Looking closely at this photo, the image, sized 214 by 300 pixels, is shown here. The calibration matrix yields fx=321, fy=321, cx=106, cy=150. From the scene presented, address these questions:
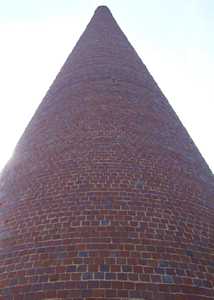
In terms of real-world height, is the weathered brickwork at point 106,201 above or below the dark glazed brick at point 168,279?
above

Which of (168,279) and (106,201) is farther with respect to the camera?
(106,201)

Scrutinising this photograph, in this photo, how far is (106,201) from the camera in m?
4.17

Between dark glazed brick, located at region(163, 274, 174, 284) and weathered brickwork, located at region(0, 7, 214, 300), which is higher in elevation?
weathered brickwork, located at region(0, 7, 214, 300)

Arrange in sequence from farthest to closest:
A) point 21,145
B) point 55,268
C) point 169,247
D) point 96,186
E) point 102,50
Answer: point 102,50 → point 21,145 → point 96,186 → point 169,247 → point 55,268

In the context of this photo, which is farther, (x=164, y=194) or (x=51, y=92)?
(x=51, y=92)

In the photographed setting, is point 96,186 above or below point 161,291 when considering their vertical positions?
above

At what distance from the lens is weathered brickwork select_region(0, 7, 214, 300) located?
337 cm

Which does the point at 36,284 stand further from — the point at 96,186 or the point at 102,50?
the point at 102,50

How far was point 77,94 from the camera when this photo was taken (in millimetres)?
6438

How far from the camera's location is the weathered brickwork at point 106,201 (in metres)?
3.37

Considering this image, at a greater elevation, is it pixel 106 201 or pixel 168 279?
pixel 106 201

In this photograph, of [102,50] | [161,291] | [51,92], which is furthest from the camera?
[102,50]

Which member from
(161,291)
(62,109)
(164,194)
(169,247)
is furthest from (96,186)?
(62,109)

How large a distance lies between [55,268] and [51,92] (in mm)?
Result: 4616
